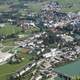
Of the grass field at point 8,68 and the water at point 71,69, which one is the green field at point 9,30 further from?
the water at point 71,69

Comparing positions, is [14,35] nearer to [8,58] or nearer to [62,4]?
[8,58]

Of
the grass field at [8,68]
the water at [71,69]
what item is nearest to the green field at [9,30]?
the grass field at [8,68]

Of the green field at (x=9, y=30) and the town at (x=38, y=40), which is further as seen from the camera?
the green field at (x=9, y=30)

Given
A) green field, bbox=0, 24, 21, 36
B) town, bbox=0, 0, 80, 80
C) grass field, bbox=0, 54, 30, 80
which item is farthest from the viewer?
green field, bbox=0, 24, 21, 36

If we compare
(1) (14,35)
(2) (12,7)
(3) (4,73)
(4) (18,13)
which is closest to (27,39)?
(1) (14,35)

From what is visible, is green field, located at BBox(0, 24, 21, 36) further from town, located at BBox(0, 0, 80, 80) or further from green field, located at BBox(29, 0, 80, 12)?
green field, located at BBox(29, 0, 80, 12)

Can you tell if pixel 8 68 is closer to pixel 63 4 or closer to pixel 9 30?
pixel 9 30

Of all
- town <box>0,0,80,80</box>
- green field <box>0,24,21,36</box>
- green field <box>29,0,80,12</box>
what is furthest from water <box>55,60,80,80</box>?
green field <box>29,0,80,12</box>

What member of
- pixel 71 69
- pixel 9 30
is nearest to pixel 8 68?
pixel 71 69

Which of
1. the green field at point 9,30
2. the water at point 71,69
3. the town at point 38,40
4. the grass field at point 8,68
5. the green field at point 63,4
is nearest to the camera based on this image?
the water at point 71,69
